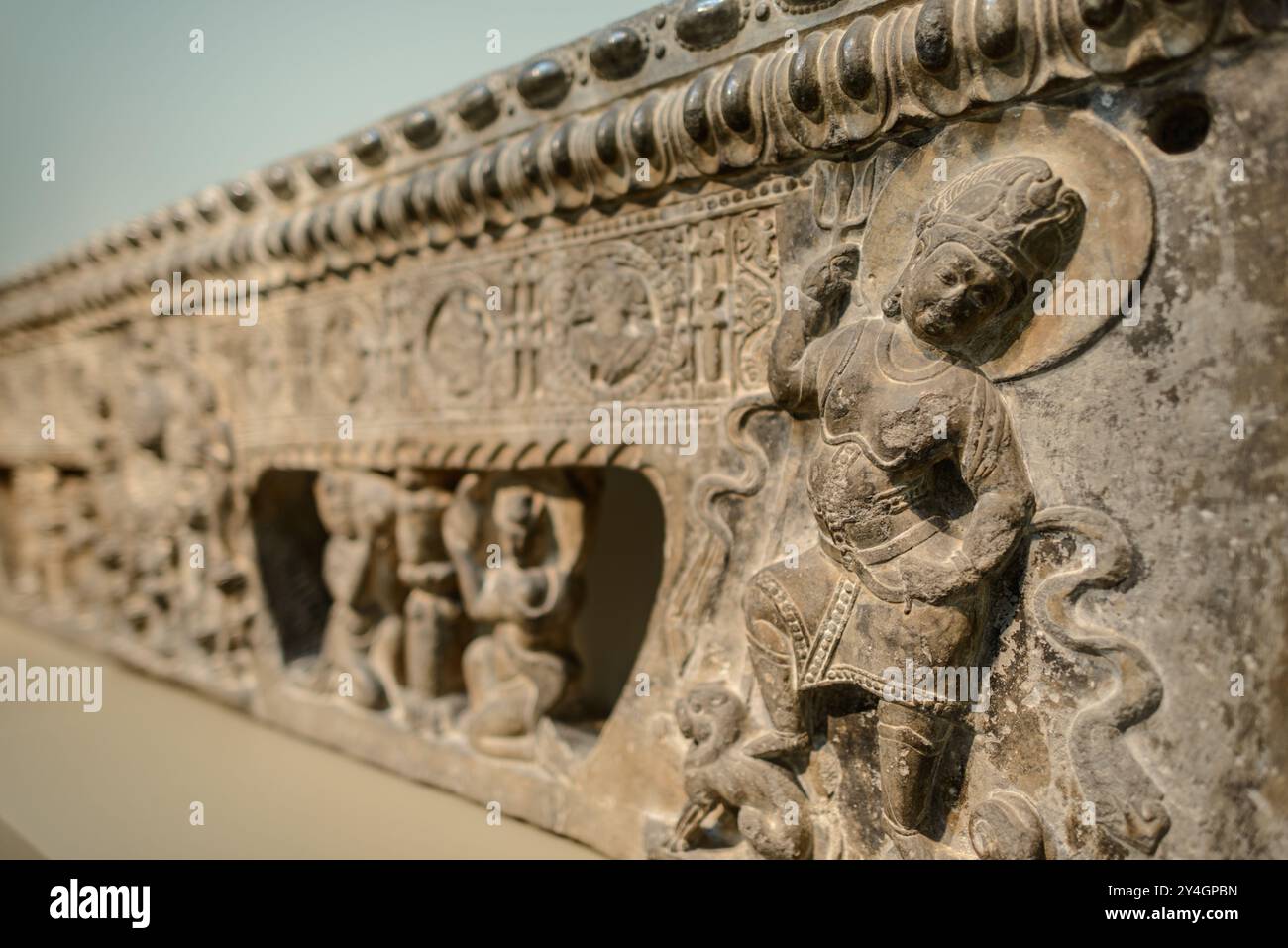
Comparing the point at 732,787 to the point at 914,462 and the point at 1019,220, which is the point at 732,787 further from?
the point at 1019,220

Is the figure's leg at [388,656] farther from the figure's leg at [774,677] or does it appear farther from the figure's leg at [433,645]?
the figure's leg at [774,677]

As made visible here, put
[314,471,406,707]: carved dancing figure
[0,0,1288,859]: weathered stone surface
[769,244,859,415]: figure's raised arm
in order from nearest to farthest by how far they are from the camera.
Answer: [0,0,1288,859]: weathered stone surface, [769,244,859,415]: figure's raised arm, [314,471,406,707]: carved dancing figure

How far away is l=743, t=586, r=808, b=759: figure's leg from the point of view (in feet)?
7.06

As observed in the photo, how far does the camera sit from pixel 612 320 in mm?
2619

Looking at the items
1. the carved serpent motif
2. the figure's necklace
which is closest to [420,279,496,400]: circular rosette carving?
the figure's necklace

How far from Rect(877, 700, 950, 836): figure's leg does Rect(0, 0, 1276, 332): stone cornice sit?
116cm

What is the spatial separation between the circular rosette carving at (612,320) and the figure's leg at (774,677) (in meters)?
0.69

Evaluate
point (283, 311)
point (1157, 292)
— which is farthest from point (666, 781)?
point (283, 311)

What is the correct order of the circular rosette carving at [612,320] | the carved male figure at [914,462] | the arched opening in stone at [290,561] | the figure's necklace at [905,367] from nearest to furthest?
the carved male figure at [914,462], the figure's necklace at [905,367], the circular rosette carving at [612,320], the arched opening in stone at [290,561]

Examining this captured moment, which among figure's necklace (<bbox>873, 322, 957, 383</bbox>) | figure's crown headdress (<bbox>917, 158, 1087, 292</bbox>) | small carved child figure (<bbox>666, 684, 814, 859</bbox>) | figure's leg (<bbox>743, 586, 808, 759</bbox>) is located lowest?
small carved child figure (<bbox>666, 684, 814, 859</bbox>)

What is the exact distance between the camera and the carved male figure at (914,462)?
1.78 m

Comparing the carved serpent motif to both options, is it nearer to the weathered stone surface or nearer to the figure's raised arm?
the weathered stone surface

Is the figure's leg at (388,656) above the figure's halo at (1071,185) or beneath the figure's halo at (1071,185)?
beneath

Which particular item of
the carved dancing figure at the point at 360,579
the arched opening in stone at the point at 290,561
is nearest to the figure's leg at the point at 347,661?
the carved dancing figure at the point at 360,579
